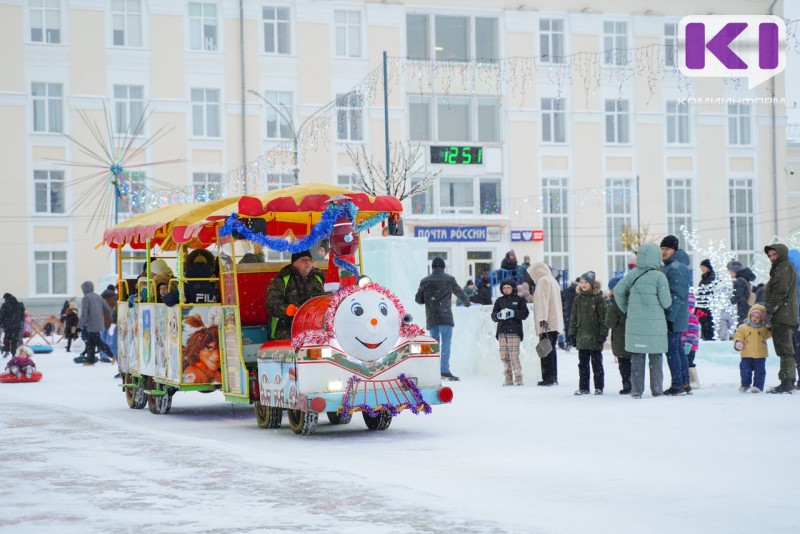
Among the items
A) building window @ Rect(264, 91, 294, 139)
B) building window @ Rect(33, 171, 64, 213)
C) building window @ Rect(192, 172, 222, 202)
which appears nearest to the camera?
building window @ Rect(192, 172, 222, 202)

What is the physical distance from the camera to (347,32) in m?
51.0

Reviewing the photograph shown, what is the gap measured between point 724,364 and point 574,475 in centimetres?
1112

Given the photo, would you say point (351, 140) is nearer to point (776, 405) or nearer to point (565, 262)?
point (565, 262)

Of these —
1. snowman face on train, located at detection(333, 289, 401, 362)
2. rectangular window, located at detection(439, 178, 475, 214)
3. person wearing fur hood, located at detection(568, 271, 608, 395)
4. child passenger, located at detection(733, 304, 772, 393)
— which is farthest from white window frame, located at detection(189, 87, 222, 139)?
snowman face on train, located at detection(333, 289, 401, 362)

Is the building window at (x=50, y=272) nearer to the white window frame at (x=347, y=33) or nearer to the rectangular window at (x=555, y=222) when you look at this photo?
the white window frame at (x=347, y=33)

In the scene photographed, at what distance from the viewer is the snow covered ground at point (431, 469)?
313 inches

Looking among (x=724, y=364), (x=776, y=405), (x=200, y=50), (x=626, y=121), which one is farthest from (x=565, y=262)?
(x=776, y=405)

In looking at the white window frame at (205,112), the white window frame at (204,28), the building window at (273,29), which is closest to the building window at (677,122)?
the building window at (273,29)

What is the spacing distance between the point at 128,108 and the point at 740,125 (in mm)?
24877

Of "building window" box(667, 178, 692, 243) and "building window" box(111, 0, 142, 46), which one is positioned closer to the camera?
"building window" box(111, 0, 142, 46)

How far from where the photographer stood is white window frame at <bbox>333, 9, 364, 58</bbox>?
50969mm

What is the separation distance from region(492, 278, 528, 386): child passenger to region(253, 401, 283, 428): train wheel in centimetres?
595

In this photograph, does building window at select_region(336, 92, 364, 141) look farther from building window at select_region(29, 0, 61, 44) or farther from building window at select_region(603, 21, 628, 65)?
building window at select_region(29, 0, 61, 44)

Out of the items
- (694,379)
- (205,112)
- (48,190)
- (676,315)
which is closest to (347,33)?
(205,112)
